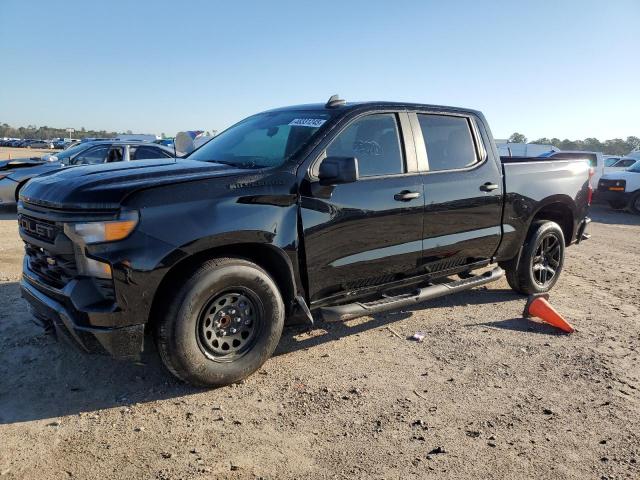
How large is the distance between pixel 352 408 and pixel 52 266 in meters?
2.14

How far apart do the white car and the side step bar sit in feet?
41.6

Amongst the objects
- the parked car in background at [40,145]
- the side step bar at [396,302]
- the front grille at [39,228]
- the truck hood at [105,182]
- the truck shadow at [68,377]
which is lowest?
the truck shadow at [68,377]

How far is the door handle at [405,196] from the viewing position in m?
4.17

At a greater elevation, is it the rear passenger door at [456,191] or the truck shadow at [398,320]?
the rear passenger door at [456,191]

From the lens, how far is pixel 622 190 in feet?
50.9

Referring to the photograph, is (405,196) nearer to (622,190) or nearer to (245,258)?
(245,258)

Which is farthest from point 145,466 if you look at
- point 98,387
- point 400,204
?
point 400,204

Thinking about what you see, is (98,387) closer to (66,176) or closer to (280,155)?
(66,176)

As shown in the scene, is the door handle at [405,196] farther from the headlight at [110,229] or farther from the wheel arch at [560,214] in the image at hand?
the headlight at [110,229]

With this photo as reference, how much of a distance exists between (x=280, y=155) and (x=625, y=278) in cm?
549

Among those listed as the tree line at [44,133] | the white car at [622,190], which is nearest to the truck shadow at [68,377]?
the white car at [622,190]

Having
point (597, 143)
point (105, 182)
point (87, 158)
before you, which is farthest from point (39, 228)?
point (597, 143)

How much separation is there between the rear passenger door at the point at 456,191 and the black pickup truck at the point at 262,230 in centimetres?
2

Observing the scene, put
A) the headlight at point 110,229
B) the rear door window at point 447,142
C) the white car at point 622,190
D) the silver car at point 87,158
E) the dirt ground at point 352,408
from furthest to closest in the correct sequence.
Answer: the white car at point 622,190 < the silver car at point 87,158 < the rear door window at point 447,142 < the headlight at point 110,229 < the dirt ground at point 352,408
